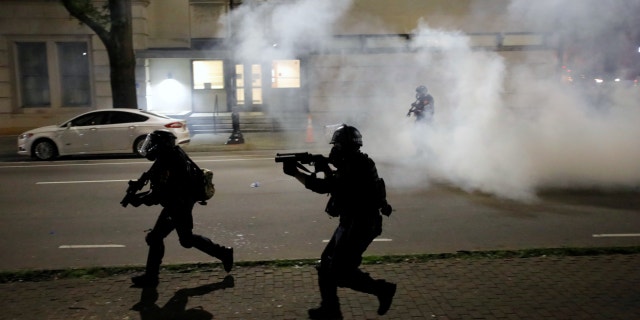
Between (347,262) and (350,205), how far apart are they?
42cm

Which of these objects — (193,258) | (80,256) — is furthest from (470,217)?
(80,256)

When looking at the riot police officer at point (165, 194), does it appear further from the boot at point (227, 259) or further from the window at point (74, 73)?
the window at point (74, 73)

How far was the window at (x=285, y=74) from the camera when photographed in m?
18.6

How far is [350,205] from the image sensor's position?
407 cm

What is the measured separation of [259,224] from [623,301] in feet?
14.4

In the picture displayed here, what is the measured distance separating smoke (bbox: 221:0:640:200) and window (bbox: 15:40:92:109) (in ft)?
29.5

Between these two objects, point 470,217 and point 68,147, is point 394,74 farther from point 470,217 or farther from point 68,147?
point 470,217

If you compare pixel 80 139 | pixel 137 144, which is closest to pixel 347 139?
pixel 137 144

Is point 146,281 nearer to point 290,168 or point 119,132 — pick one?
point 290,168

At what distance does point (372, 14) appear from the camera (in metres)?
17.4

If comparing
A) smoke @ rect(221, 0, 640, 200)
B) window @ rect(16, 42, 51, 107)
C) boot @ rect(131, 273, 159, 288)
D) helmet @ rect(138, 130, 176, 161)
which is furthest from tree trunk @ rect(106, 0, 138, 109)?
boot @ rect(131, 273, 159, 288)

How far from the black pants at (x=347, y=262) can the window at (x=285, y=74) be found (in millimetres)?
14043

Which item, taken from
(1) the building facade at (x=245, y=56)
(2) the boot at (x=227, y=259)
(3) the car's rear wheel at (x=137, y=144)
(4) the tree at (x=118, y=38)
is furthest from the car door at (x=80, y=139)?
(2) the boot at (x=227, y=259)

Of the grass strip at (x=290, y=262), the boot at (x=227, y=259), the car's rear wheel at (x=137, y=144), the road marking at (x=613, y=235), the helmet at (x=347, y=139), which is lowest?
the road marking at (x=613, y=235)
